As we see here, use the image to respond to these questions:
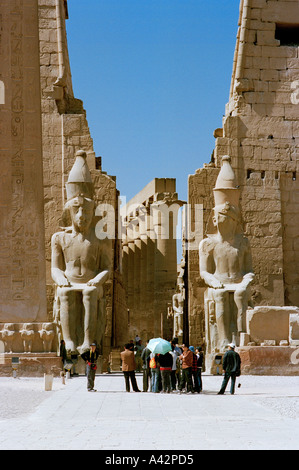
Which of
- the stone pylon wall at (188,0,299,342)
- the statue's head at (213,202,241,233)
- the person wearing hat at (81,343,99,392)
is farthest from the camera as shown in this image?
the stone pylon wall at (188,0,299,342)

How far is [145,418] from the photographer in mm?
8445

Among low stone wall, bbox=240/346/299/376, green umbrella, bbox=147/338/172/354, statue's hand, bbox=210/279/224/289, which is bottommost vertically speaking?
low stone wall, bbox=240/346/299/376

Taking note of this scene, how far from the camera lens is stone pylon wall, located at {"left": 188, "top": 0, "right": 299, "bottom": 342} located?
1945 cm

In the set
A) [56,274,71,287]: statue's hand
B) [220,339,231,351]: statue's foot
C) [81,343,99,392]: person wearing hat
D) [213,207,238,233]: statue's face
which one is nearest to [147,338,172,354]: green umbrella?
[81,343,99,392]: person wearing hat

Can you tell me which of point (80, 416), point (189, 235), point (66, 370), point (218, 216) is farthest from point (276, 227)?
point (80, 416)

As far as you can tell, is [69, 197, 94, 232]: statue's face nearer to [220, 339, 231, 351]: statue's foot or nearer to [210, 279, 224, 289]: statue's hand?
[210, 279, 224, 289]: statue's hand

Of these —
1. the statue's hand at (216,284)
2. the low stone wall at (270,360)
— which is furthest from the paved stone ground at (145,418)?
the statue's hand at (216,284)

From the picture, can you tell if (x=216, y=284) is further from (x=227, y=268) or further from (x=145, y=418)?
(x=145, y=418)

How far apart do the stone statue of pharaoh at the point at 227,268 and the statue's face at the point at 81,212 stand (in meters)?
1.91

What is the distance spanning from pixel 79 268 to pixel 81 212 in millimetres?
893

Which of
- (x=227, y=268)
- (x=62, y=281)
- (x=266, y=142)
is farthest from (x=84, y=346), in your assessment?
(x=266, y=142)

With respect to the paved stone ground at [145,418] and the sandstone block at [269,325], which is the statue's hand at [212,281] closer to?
the sandstone block at [269,325]

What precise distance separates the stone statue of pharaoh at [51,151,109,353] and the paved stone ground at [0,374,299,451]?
101 inches
